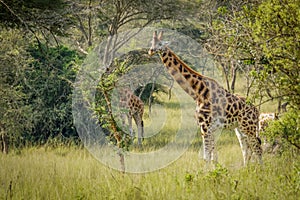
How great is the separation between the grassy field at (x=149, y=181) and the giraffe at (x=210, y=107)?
40 centimetres

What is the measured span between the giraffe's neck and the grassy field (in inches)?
40.1

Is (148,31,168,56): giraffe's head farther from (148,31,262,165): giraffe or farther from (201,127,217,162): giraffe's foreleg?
(201,127,217,162): giraffe's foreleg

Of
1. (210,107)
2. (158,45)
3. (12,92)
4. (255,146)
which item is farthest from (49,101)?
(255,146)

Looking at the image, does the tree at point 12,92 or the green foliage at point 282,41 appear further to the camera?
the tree at point 12,92

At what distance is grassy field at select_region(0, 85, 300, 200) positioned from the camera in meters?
5.15

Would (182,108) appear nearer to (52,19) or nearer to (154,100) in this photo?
(154,100)

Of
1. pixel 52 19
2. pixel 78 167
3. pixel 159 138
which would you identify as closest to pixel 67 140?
pixel 159 138

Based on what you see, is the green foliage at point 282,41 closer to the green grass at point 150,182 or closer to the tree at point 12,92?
the green grass at point 150,182

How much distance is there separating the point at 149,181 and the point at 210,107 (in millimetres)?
2014

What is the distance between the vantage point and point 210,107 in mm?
7516

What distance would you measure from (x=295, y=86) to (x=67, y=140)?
7495 mm

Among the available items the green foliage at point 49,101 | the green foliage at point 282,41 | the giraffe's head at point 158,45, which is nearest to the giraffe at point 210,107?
the giraffe's head at point 158,45

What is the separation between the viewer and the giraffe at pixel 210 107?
7.45 metres

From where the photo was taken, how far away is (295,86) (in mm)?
4426
